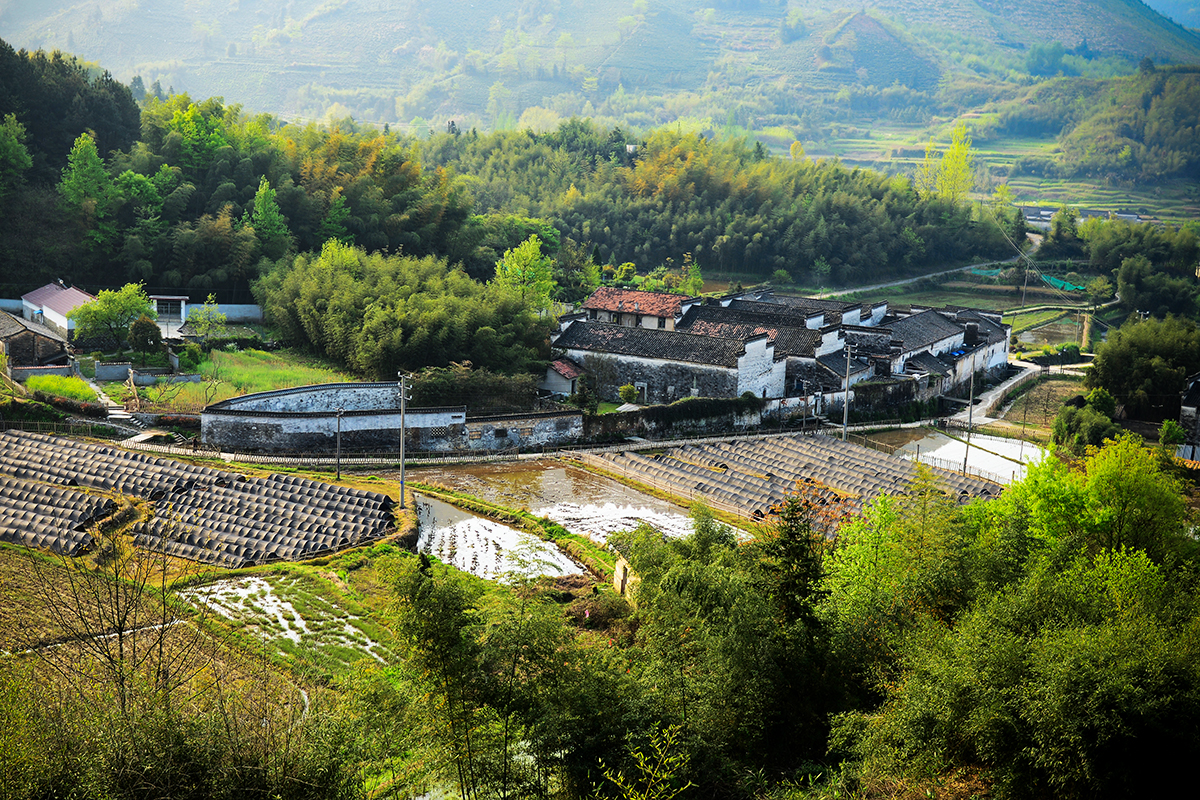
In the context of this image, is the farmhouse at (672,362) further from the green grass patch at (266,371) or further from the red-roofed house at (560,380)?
the green grass patch at (266,371)

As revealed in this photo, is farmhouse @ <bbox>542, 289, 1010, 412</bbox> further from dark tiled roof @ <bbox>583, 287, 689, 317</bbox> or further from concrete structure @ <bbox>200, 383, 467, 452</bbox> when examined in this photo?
concrete structure @ <bbox>200, 383, 467, 452</bbox>

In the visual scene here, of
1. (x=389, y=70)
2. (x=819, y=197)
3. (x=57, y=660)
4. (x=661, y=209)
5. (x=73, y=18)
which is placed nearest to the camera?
(x=57, y=660)

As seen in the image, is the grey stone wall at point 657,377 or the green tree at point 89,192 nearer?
the grey stone wall at point 657,377

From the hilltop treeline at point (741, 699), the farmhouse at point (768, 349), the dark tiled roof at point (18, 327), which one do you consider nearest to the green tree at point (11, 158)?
the dark tiled roof at point (18, 327)

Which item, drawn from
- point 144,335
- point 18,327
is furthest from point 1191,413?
point 18,327

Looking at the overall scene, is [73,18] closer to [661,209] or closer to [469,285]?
[661,209]

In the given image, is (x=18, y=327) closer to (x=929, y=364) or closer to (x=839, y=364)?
(x=839, y=364)

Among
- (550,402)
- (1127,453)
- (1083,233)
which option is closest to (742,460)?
(550,402)
